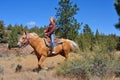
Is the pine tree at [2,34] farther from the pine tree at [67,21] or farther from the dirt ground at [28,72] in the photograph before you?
the dirt ground at [28,72]

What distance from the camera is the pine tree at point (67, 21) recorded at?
40.2m

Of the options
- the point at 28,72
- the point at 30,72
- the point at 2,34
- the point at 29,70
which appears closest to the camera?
the point at 30,72

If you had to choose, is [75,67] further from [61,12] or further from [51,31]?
[61,12]

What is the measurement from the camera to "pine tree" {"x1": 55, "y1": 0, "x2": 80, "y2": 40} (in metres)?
40.2

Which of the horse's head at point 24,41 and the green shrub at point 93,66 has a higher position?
the horse's head at point 24,41

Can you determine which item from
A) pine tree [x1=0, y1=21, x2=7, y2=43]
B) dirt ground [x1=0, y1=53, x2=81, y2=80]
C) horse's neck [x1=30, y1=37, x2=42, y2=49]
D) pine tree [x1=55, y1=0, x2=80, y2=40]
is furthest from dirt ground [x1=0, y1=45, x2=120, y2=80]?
pine tree [x1=0, y1=21, x2=7, y2=43]

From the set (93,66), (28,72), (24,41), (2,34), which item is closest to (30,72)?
(28,72)

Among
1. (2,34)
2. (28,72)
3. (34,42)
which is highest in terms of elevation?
(2,34)

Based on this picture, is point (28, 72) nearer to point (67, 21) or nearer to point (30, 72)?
point (30, 72)

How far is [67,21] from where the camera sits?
40.8m

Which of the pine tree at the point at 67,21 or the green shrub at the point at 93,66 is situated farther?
the pine tree at the point at 67,21

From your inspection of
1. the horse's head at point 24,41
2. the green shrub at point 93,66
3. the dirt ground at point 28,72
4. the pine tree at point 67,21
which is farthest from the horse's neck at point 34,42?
the pine tree at point 67,21

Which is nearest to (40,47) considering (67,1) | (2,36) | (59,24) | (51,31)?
(51,31)

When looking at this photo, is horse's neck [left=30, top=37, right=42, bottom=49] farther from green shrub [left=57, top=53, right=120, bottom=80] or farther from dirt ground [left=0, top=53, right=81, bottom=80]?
green shrub [left=57, top=53, right=120, bottom=80]
